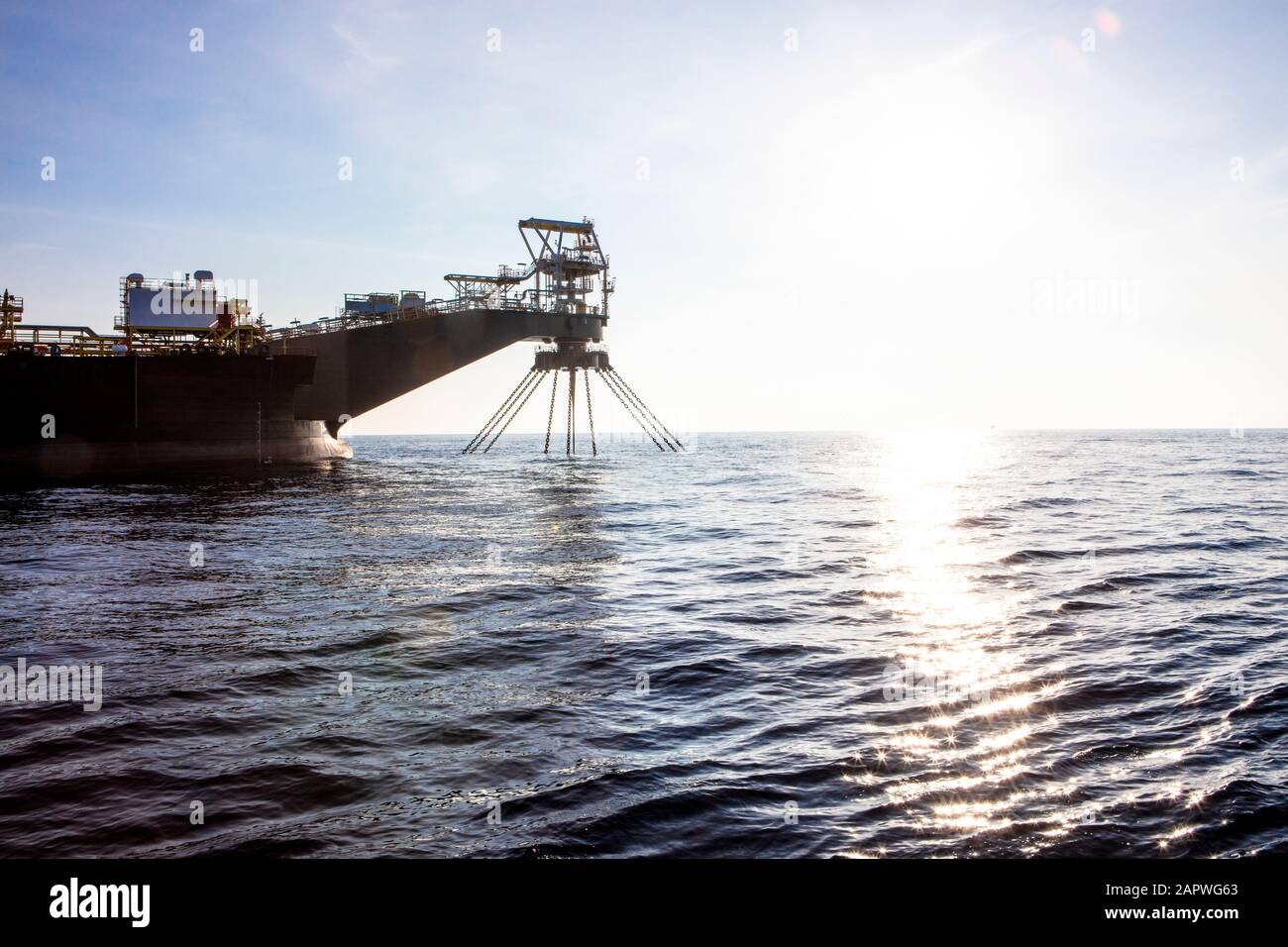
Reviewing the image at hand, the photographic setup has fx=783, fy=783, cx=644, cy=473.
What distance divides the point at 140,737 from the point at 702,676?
22.4 feet

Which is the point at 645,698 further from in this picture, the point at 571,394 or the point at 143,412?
the point at 571,394

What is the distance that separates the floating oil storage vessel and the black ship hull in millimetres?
66

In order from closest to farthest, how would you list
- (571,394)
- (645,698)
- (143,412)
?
(645,698) → (143,412) → (571,394)

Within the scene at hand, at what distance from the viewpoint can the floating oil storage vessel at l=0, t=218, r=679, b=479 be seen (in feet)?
139

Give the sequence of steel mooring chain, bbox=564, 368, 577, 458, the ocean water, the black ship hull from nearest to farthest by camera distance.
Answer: the ocean water < the black ship hull < steel mooring chain, bbox=564, 368, 577, 458

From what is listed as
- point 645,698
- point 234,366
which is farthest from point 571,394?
point 645,698

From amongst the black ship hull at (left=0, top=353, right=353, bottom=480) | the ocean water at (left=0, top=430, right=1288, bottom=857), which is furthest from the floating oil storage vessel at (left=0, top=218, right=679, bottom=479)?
the ocean water at (left=0, top=430, right=1288, bottom=857)

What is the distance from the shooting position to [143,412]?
45.2 metres

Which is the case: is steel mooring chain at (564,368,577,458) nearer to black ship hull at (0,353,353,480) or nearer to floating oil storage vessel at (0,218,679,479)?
floating oil storage vessel at (0,218,679,479)

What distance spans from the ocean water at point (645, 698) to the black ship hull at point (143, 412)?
70.5 feet

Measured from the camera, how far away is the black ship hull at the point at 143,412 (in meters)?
41.6

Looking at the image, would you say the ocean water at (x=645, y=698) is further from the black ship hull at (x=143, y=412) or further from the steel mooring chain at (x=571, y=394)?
the steel mooring chain at (x=571, y=394)

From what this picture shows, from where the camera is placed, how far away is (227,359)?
48.1 meters

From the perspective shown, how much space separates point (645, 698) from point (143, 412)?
1808 inches
